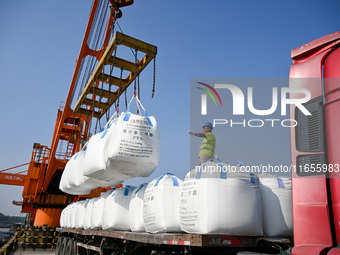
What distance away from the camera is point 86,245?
19.9 feet

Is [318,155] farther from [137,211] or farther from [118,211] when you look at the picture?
[118,211]

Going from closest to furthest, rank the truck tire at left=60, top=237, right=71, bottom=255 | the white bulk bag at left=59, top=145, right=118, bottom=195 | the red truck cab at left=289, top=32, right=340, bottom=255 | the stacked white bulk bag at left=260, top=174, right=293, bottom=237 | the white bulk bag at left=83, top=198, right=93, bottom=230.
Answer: the red truck cab at left=289, top=32, right=340, bottom=255 → the stacked white bulk bag at left=260, top=174, right=293, bottom=237 → the white bulk bag at left=59, top=145, right=118, bottom=195 → the white bulk bag at left=83, top=198, right=93, bottom=230 → the truck tire at left=60, top=237, right=71, bottom=255

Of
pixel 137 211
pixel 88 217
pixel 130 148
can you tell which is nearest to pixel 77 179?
pixel 88 217

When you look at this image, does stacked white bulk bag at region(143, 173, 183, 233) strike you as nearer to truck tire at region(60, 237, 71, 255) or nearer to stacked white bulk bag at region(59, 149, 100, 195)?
stacked white bulk bag at region(59, 149, 100, 195)

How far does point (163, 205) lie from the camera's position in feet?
12.0

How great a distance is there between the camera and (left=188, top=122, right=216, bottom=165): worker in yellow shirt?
520 centimetres

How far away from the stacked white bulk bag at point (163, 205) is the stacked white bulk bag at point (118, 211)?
90 cm

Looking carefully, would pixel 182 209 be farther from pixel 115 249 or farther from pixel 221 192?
pixel 115 249

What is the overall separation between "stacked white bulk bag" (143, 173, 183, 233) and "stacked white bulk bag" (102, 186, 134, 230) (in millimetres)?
896

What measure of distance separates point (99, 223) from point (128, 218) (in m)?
1.05

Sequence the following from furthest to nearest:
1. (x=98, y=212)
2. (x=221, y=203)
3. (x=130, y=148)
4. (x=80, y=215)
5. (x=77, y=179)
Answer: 1. (x=80, y=215)
2. (x=77, y=179)
3. (x=98, y=212)
4. (x=130, y=148)
5. (x=221, y=203)

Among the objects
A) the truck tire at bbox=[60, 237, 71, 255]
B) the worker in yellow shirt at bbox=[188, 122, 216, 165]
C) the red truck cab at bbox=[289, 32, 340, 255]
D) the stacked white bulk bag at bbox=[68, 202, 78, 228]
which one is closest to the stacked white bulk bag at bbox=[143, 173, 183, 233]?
the worker in yellow shirt at bbox=[188, 122, 216, 165]

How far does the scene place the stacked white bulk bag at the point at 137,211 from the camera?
425 cm

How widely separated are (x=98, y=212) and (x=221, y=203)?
10.9 ft
